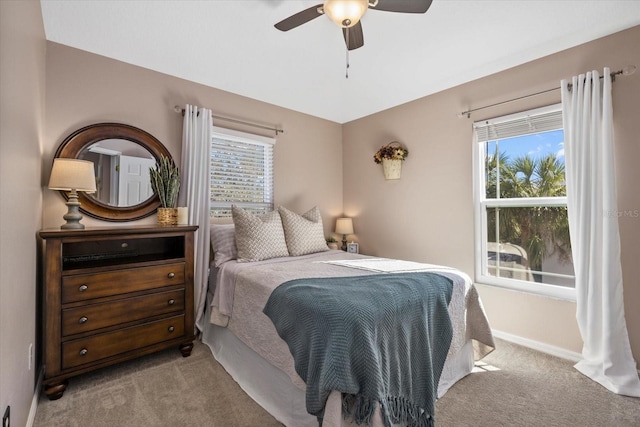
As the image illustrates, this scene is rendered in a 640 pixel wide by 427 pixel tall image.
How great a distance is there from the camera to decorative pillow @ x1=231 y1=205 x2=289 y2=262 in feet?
8.68

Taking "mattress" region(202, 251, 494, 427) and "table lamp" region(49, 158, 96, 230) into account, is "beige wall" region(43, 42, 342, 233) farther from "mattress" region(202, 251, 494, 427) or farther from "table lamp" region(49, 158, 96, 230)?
"mattress" region(202, 251, 494, 427)

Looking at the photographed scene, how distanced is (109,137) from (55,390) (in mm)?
1850

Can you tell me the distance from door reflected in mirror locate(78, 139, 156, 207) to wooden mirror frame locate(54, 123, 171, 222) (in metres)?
0.03

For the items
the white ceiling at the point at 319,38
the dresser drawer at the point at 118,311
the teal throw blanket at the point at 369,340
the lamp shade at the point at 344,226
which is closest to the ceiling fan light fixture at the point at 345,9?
the white ceiling at the point at 319,38

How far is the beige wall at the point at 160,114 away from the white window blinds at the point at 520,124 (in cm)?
196

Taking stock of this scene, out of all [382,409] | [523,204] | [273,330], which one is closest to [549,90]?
[523,204]

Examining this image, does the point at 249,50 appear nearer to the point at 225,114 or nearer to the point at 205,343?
the point at 225,114

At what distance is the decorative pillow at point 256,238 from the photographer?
265cm

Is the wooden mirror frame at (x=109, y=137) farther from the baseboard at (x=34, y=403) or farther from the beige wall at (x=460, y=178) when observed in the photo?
the beige wall at (x=460, y=178)

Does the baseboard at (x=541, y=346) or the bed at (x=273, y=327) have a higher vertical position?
the bed at (x=273, y=327)

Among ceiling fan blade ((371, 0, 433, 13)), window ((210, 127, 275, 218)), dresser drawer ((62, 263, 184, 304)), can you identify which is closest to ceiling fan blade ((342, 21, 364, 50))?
ceiling fan blade ((371, 0, 433, 13))

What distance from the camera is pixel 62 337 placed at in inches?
74.9

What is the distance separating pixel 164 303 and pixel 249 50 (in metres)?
2.18

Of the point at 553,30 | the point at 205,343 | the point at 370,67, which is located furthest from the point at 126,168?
the point at 553,30
